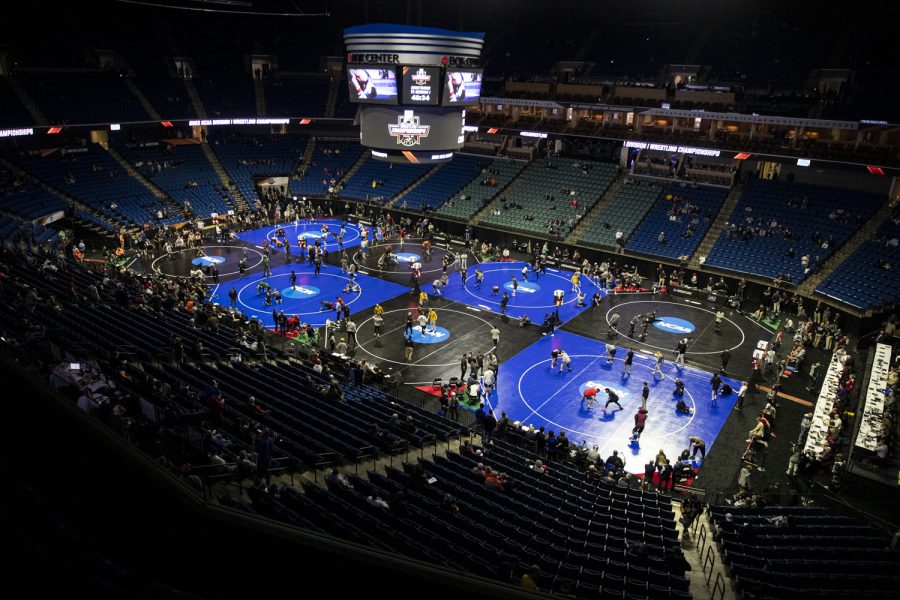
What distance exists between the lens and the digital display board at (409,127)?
111 feet

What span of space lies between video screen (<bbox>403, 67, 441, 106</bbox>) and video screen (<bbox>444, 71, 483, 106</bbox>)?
65cm

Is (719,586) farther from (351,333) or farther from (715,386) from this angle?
(351,333)

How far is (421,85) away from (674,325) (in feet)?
66.7

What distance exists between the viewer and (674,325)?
35844 mm

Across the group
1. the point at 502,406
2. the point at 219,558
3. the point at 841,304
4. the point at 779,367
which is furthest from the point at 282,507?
the point at 841,304

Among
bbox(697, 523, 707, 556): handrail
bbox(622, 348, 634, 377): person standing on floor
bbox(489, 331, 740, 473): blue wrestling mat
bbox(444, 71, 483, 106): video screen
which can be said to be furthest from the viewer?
bbox(444, 71, 483, 106): video screen

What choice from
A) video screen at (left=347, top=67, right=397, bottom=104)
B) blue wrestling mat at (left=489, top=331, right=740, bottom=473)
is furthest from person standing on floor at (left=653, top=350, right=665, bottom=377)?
video screen at (left=347, top=67, right=397, bottom=104)

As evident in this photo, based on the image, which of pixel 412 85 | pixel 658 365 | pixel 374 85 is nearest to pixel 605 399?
pixel 658 365

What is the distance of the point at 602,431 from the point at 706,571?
9.78m

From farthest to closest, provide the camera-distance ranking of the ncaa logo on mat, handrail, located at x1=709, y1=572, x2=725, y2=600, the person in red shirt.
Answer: the ncaa logo on mat → the person in red shirt → handrail, located at x1=709, y1=572, x2=725, y2=600

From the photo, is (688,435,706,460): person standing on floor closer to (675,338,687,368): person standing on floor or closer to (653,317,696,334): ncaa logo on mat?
(675,338,687,368): person standing on floor

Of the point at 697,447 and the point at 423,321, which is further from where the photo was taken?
the point at 423,321

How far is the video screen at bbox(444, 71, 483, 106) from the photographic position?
33.0m

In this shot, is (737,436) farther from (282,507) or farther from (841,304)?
(282,507)
